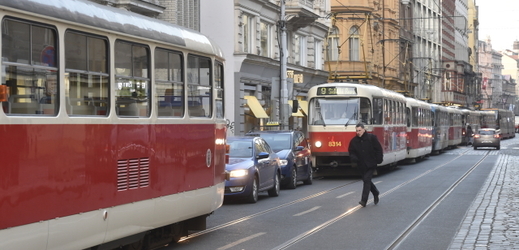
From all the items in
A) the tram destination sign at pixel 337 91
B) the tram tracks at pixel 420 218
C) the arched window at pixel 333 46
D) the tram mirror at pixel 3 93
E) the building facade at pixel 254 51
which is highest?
the arched window at pixel 333 46

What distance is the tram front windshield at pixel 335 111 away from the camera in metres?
29.3

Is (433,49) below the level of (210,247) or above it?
above

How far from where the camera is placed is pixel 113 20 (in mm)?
9805

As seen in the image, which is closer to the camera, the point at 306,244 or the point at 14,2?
the point at 14,2

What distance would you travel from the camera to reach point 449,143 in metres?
59.3

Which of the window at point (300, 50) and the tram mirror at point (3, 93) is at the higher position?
the window at point (300, 50)

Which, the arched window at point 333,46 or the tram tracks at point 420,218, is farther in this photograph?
the arched window at point 333,46

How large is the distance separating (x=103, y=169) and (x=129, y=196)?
0.76 metres

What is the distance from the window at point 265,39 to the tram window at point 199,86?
29.3 m

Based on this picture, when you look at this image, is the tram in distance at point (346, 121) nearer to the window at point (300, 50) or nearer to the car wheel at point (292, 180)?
the car wheel at point (292, 180)

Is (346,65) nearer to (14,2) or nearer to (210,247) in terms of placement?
(210,247)

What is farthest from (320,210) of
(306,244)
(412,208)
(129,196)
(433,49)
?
(433,49)

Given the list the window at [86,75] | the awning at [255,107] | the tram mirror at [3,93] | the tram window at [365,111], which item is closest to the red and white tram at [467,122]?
the awning at [255,107]

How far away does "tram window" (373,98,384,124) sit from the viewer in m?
30.2
